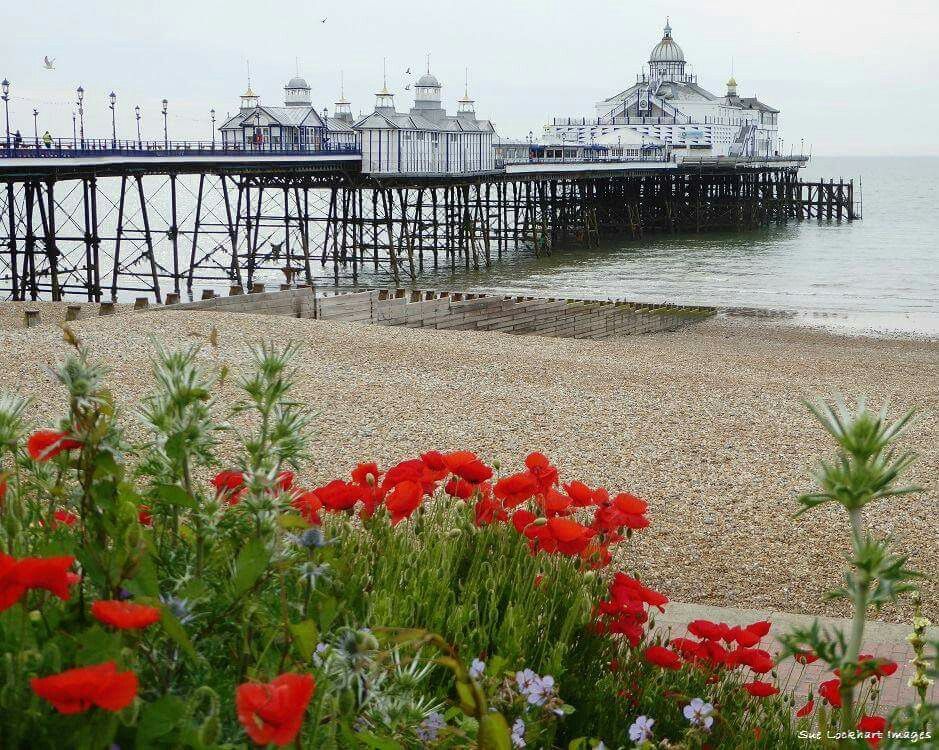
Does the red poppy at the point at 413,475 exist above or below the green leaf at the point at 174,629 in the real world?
below

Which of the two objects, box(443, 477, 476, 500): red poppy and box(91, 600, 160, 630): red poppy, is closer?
box(91, 600, 160, 630): red poppy

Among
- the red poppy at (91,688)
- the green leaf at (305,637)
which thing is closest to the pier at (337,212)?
the green leaf at (305,637)

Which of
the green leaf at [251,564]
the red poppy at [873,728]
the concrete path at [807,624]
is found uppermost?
the green leaf at [251,564]

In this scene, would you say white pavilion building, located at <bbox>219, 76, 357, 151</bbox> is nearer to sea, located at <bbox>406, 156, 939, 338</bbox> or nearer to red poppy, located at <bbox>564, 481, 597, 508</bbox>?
sea, located at <bbox>406, 156, 939, 338</bbox>

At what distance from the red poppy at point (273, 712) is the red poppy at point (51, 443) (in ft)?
2.48

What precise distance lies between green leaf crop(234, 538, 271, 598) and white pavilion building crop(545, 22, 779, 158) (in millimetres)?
64010

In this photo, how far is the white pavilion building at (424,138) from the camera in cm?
3712

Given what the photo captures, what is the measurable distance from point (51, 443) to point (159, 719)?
25.6 inches

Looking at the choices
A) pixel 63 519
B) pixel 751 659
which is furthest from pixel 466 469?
pixel 63 519

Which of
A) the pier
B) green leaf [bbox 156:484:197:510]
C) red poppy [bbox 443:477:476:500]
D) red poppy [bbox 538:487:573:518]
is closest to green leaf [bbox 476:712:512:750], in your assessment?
green leaf [bbox 156:484:197:510]

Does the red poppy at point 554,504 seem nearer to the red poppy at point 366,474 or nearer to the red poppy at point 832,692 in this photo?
the red poppy at point 366,474

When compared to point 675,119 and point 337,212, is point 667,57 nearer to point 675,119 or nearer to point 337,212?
point 675,119

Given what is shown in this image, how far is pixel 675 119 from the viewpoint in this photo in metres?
70.2

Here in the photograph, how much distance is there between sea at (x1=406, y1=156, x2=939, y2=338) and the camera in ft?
112
